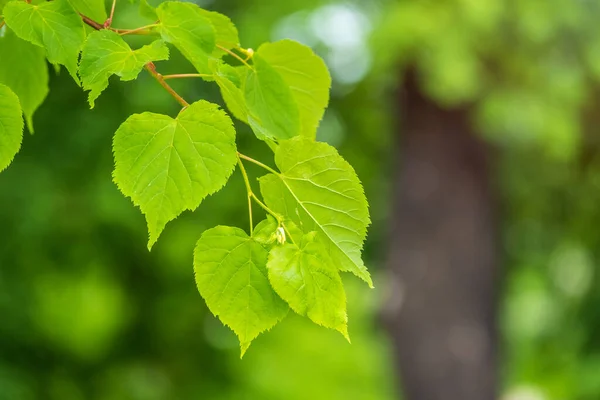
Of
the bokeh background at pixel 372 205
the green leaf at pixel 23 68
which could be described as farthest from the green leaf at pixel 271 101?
the bokeh background at pixel 372 205

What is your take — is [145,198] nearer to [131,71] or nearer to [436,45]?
[131,71]

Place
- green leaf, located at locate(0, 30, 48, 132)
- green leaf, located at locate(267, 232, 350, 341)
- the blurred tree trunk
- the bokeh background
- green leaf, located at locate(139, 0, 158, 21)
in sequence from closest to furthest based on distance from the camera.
Answer: 1. green leaf, located at locate(267, 232, 350, 341)
2. green leaf, located at locate(139, 0, 158, 21)
3. green leaf, located at locate(0, 30, 48, 132)
4. the bokeh background
5. the blurred tree trunk

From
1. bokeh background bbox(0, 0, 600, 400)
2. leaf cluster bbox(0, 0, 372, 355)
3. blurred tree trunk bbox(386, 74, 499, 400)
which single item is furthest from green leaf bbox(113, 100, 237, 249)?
blurred tree trunk bbox(386, 74, 499, 400)

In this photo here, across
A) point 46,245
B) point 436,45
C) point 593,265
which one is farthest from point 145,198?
point 593,265

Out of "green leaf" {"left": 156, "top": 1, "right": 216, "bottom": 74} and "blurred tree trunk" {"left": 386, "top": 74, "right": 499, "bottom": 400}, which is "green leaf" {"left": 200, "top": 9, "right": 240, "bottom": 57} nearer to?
"green leaf" {"left": 156, "top": 1, "right": 216, "bottom": 74}

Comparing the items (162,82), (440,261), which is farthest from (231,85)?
(440,261)

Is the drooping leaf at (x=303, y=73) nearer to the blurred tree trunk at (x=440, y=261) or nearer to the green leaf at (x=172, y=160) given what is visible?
the green leaf at (x=172, y=160)
